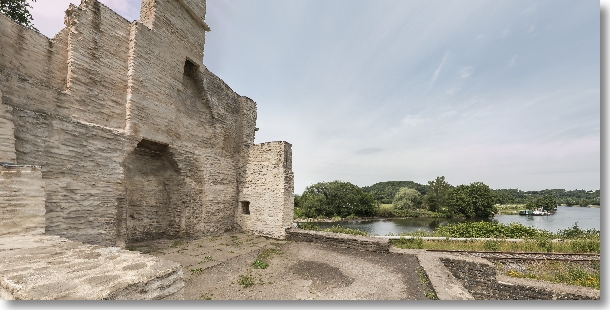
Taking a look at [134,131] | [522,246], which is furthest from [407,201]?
[134,131]

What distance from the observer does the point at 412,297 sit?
5023 mm

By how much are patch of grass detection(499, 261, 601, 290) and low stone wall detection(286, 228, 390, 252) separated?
3.43 metres

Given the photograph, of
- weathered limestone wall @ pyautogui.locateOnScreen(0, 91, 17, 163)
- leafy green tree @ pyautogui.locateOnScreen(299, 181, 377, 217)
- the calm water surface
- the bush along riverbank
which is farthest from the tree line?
weathered limestone wall @ pyautogui.locateOnScreen(0, 91, 17, 163)

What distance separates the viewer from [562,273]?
7.10m

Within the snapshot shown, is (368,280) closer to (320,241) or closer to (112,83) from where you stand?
(320,241)

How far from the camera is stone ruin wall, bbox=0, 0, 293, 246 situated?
19.0ft

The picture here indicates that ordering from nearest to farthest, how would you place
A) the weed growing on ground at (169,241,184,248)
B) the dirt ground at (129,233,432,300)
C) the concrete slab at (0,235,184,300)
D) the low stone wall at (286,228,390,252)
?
1. the concrete slab at (0,235,184,300)
2. the dirt ground at (129,233,432,300)
3. the low stone wall at (286,228,390,252)
4. the weed growing on ground at (169,241,184,248)

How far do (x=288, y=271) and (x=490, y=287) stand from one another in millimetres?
4709

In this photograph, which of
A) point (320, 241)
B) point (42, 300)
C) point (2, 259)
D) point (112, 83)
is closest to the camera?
point (42, 300)

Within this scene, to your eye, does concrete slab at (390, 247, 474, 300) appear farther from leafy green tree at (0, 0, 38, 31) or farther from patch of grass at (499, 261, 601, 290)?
leafy green tree at (0, 0, 38, 31)

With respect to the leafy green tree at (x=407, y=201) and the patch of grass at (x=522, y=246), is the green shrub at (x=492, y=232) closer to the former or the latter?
the patch of grass at (x=522, y=246)

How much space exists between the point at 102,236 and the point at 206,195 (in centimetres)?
393

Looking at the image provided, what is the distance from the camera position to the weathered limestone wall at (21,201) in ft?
11.6

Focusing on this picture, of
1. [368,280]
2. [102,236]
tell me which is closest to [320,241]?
[368,280]
